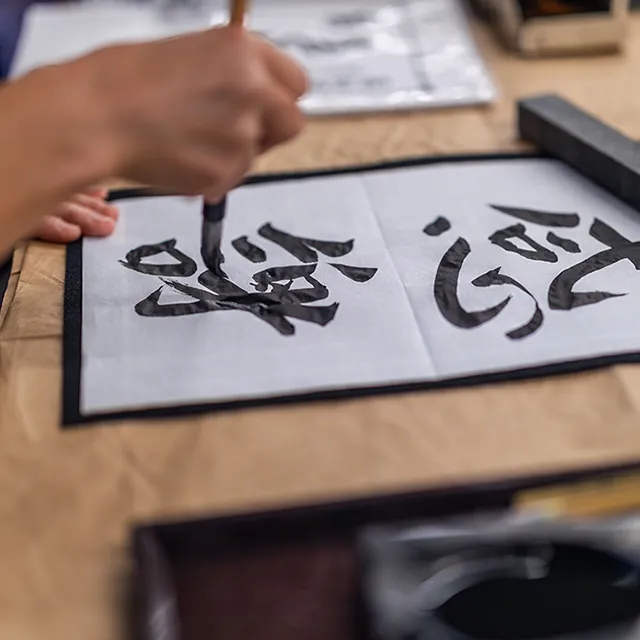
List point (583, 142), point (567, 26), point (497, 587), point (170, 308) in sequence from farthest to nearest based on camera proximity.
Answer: point (567, 26), point (583, 142), point (170, 308), point (497, 587)

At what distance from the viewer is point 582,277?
58 cm

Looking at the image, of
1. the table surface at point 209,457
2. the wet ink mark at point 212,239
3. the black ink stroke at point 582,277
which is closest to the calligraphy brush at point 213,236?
the wet ink mark at point 212,239

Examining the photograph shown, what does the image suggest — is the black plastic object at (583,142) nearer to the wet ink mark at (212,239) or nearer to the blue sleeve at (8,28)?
the wet ink mark at (212,239)

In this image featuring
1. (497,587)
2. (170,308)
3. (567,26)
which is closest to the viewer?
(497,587)

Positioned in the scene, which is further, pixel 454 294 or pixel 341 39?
pixel 341 39

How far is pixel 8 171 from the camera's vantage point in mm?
418

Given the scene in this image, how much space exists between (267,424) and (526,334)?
166 millimetres

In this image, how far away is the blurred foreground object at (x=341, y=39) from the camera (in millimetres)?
834

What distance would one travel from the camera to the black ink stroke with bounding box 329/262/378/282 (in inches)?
23.3

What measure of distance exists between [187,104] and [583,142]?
1.19 ft

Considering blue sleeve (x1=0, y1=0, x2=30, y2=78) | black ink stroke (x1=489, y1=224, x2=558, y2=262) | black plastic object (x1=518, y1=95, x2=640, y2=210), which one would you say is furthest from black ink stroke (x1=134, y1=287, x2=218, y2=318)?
blue sleeve (x1=0, y1=0, x2=30, y2=78)

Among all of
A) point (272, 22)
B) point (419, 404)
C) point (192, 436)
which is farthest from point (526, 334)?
point (272, 22)

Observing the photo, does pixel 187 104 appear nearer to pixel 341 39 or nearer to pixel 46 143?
pixel 46 143

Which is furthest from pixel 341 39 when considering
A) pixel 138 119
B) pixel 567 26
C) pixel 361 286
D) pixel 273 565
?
pixel 273 565
